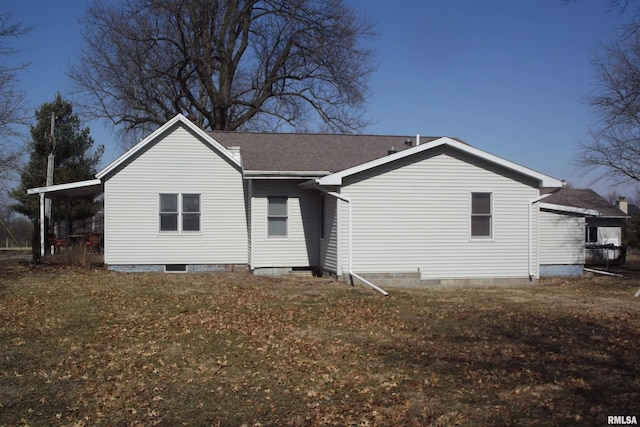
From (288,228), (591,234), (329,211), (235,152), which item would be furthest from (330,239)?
(591,234)

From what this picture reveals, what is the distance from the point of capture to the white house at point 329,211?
677 inches

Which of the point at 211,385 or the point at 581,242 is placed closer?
the point at 211,385

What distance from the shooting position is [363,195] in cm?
1712

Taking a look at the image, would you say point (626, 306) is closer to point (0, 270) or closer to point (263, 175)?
point (263, 175)

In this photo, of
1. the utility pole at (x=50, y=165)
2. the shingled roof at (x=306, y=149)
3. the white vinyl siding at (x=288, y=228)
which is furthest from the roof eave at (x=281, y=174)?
the utility pole at (x=50, y=165)

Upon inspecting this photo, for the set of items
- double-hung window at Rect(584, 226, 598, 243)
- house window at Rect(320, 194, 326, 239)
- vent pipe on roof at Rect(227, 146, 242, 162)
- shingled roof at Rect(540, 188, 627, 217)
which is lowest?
double-hung window at Rect(584, 226, 598, 243)

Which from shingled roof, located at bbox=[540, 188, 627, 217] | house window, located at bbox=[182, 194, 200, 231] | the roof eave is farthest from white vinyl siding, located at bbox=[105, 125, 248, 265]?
shingled roof, located at bbox=[540, 188, 627, 217]

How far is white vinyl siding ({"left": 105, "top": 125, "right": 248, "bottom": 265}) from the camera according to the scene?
795 inches

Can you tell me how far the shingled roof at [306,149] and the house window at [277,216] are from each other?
45.5 inches

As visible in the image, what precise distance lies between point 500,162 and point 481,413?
12027 mm

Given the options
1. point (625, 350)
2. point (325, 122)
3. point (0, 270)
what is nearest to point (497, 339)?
point (625, 350)

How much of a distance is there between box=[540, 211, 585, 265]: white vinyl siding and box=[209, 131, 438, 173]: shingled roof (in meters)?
5.67

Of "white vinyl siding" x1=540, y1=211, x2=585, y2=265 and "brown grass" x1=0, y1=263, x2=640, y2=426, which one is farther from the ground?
"white vinyl siding" x1=540, y1=211, x2=585, y2=265

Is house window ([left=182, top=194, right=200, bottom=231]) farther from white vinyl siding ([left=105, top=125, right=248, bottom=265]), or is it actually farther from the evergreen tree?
the evergreen tree
